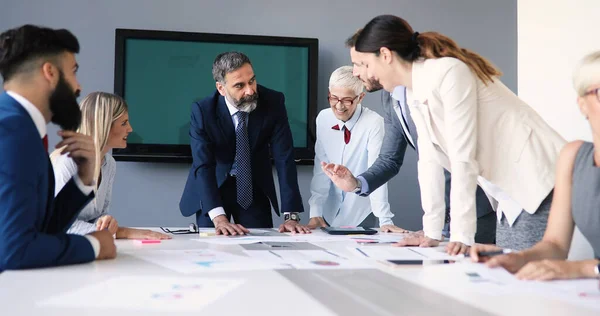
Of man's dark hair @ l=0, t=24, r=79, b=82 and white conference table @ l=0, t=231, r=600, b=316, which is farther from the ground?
man's dark hair @ l=0, t=24, r=79, b=82

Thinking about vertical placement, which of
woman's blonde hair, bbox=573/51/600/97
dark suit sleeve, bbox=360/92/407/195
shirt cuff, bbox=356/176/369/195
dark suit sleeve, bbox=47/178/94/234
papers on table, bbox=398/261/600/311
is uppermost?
woman's blonde hair, bbox=573/51/600/97

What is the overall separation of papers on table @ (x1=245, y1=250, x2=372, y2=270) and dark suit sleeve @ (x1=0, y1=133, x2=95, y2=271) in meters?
0.57

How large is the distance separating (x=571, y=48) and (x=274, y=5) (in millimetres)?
2489

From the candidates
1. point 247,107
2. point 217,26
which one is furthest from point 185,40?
point 247,107

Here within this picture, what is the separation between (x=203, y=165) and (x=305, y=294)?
6.02 feet

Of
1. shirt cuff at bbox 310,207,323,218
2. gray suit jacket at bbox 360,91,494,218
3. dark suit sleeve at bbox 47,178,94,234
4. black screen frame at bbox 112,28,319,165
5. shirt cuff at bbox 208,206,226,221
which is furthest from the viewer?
black screen frame at bbox 112,28,319,165

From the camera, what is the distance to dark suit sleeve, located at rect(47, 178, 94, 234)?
1.85 m

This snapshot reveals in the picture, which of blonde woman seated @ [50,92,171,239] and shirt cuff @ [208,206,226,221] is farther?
shirt cuff @ [208,206,226,221]

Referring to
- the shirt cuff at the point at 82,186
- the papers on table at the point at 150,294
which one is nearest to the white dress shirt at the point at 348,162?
the shirt cuff at the point at 82,186

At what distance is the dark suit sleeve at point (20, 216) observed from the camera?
153 centimetres

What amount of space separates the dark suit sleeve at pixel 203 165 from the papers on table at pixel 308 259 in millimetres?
979

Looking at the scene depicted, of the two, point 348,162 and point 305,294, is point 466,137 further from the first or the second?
point 348,162

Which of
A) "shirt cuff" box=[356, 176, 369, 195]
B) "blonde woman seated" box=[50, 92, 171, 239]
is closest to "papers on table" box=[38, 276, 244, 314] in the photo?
"blonde woman seated" box=[50, 92, 171, 239]

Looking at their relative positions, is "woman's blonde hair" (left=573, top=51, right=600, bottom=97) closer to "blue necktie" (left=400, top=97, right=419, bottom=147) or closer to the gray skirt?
the gray skirt
